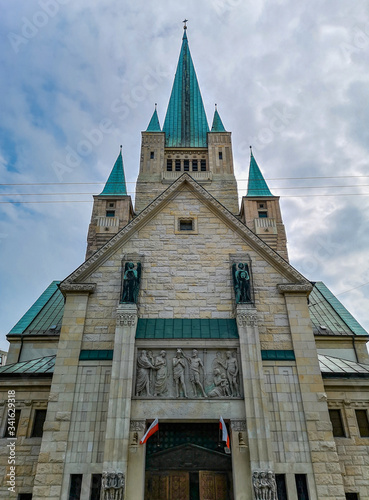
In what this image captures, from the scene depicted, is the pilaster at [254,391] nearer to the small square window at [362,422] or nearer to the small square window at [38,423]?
the small square window at [362,422]

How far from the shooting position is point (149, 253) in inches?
632

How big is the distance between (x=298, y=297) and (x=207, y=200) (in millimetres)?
6016

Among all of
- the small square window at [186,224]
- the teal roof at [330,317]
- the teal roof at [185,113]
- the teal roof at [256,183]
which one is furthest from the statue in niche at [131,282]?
the teal roof at [185,113]

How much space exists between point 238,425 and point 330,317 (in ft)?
47.6

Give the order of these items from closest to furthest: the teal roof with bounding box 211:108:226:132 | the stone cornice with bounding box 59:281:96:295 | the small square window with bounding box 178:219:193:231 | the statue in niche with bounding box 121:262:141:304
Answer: the statue in niche with bounding box 121:262:141:304 < the stone cornice with bounding box 59:281:96:295 < the small square window with bounding box 178:219:193:231 < the teal roof with bounding box 211:108:226:132

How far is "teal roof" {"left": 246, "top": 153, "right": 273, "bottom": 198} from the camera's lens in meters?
42.6

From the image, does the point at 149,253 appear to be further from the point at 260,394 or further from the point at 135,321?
the point at 260,394

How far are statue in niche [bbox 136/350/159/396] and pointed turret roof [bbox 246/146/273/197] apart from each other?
105 feet

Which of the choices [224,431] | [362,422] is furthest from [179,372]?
[362,422]

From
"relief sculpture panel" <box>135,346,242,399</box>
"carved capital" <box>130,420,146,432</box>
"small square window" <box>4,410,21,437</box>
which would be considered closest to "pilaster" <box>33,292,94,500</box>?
"carved capital" <box>130,420,146,432</box>

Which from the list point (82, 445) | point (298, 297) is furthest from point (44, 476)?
point (298, 297)

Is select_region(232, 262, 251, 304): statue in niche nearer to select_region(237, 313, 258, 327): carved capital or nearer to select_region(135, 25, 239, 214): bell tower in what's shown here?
select_region(237, 313, 258, 327): carved capital

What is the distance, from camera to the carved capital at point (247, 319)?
1374cm

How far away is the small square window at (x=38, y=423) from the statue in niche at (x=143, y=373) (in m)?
5.03
